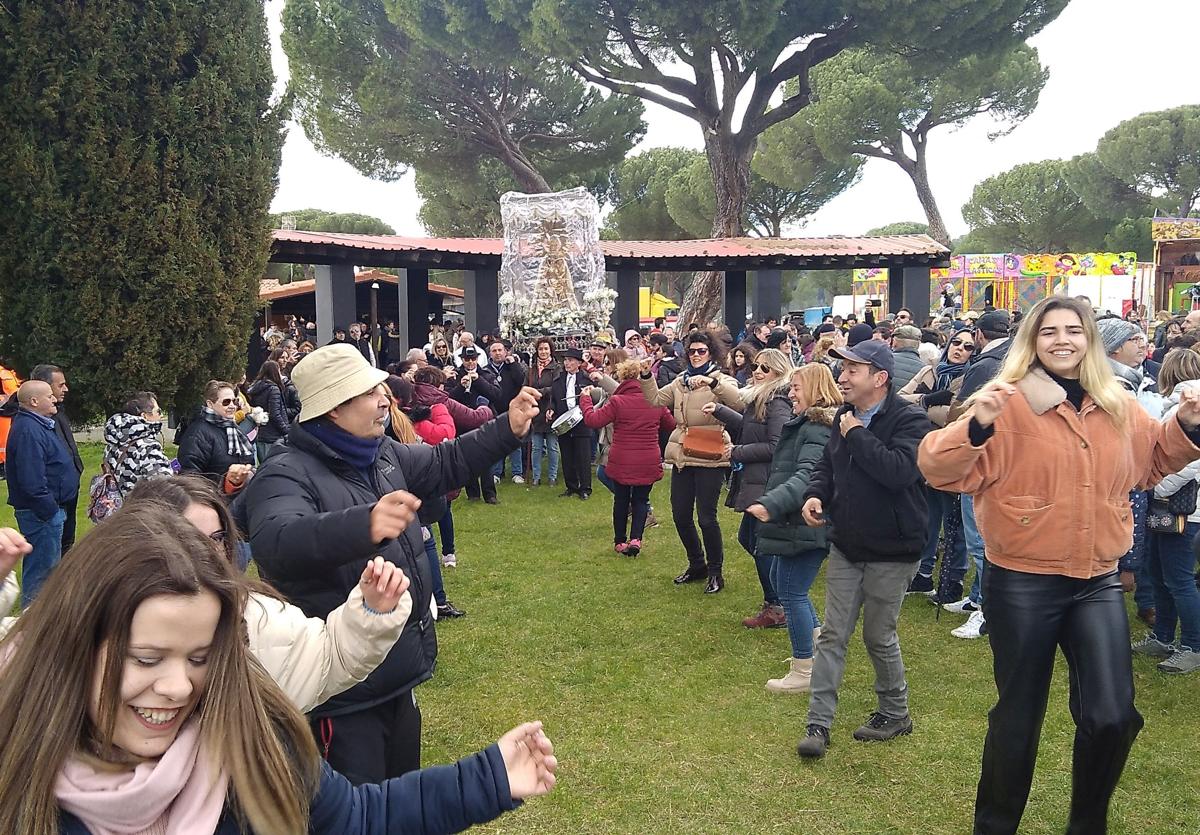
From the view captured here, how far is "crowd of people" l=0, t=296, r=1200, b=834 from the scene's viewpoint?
138cm

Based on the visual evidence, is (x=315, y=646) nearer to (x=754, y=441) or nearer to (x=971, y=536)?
(x=754, y=441)

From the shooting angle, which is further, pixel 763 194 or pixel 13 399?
pixel 763 194

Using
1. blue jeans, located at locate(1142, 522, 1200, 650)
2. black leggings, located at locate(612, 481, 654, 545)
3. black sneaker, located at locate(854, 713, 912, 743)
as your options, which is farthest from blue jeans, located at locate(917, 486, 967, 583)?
black leggings, located at locate(612, 481, 654, 545)

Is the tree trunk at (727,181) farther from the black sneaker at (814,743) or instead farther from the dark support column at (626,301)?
the black sneaker at (814,743)

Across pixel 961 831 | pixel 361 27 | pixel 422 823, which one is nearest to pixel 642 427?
pixel 961 831

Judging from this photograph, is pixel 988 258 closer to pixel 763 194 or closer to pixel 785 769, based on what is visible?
pixel 763 194

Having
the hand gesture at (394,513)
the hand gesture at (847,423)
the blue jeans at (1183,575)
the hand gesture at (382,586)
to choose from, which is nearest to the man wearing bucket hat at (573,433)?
the blue jeans at (1183,575)

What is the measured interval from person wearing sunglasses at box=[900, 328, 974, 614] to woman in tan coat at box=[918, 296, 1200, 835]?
212 cm

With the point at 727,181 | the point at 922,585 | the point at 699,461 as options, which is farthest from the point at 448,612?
the point at 727,181

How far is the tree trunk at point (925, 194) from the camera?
38375mm

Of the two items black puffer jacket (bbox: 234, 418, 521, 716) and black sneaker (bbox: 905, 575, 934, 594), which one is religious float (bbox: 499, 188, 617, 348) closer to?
black sneaker (bbox: 905, 575, 934, 594)

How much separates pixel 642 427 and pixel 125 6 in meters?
5.38

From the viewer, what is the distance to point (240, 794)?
56.1 inches

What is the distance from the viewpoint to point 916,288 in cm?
2044
